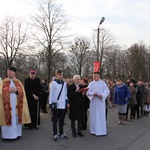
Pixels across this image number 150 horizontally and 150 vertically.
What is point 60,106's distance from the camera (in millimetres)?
7781

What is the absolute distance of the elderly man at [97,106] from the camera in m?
8.71

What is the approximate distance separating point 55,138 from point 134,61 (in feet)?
190

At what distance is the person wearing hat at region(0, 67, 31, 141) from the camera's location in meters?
7.59

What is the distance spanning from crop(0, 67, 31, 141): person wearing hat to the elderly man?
2160 mm

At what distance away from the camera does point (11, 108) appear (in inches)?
306

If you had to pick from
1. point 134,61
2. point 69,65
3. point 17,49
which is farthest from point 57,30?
point 134,61

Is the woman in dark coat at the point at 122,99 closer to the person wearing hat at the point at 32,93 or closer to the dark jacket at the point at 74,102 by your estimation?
the dark jacket at the point at 74,102

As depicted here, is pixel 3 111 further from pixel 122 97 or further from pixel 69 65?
pixel 69 65

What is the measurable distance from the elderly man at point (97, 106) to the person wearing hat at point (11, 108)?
2.16 metres

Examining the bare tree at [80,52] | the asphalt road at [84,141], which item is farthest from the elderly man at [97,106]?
the bare tree at [80,52]

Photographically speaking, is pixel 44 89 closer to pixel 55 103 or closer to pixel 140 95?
pixel 140 95

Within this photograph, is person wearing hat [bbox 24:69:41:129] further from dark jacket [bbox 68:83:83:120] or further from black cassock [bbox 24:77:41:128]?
dark jacket [bbox 68:83:83:120]

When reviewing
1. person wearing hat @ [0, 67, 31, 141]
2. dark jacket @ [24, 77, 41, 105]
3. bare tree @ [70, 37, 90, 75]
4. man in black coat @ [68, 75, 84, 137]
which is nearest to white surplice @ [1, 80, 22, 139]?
person wearing hat @ [0, 67, 31, 141]

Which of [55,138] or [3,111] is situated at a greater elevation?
[3,111]
